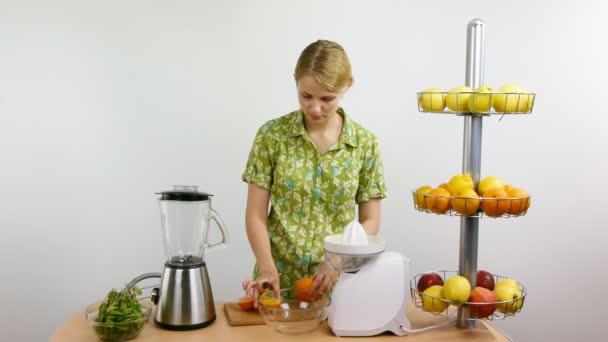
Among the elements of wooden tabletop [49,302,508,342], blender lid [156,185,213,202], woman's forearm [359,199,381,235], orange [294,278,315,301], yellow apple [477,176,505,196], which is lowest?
wooden tabletop [49,302,508,342]

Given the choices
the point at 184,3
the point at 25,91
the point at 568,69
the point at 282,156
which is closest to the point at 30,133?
the point at 25,91

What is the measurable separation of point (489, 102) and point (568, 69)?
58.7 inches

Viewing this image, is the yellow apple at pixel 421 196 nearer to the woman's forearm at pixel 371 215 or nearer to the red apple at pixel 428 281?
the red apple at pixel 428 281

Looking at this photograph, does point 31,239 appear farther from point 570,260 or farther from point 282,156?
point 570,260

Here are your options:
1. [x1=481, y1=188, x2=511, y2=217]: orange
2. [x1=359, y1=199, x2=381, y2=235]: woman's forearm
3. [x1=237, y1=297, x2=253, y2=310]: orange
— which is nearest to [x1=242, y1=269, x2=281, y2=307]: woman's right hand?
[x1=237, y1=297, x2=253, y2=310]: orange

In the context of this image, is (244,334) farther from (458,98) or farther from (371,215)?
(458,98)

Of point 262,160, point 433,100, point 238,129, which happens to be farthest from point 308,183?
point 238,129

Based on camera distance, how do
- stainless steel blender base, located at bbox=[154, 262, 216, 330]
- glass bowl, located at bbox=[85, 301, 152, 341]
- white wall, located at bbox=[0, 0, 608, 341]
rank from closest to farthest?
glass bowl, located at bbox=[85, 301, 152, 341], stainless steel blender base, located at bbox=[154, 262, 216, 330], white wall, located at bbox=[0, 0, 608, 341]

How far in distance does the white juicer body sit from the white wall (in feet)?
4.37

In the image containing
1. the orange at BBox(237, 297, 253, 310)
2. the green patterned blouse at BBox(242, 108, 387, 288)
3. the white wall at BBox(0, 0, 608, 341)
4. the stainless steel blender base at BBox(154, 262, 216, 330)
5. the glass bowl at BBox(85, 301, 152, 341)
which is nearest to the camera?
the glass bowl at BBox(85, 301, 152, 341)

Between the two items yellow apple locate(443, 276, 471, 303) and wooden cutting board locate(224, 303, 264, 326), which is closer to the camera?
yellow apple locate(443, 276, 471, 303)

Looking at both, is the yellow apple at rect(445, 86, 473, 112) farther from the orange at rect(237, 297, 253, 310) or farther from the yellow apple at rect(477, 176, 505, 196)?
the orange at rect(237, 297, 253, 310)

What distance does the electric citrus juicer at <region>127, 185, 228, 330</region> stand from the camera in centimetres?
178

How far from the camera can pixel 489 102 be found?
1726 mm
